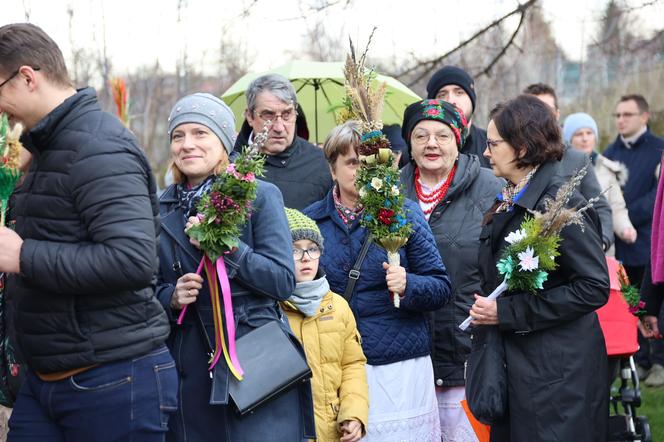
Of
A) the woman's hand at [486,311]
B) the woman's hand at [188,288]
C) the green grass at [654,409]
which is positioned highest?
the woman's hand at [188,288]

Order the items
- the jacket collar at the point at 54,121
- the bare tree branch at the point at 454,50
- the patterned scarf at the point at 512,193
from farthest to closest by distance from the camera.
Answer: the bare tree branch at the point at 454,50 → the patterned scarf at the point at 512,193 → the jacket collar at the point at 54,121

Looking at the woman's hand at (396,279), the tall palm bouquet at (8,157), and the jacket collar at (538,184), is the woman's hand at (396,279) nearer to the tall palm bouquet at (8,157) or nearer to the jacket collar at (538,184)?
the jacket collar at (538,184)

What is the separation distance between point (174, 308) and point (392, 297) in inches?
56.2

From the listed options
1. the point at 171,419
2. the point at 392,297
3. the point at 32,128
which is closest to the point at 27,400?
the point at 171,419

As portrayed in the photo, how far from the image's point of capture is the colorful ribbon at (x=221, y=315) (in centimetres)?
383

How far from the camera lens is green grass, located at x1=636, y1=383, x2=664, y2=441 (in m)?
7.47

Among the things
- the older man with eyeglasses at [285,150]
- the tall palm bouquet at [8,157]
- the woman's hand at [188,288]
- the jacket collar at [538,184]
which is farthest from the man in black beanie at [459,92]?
the tall palm bouquet at [8,157]

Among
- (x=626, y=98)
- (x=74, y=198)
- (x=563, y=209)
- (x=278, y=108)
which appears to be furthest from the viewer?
(x=626, y=98)

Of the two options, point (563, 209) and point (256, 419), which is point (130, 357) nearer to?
point (256, 419)

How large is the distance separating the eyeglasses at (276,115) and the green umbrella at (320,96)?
4.66 ft

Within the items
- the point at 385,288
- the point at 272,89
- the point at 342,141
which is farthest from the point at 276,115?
the point at 385,288

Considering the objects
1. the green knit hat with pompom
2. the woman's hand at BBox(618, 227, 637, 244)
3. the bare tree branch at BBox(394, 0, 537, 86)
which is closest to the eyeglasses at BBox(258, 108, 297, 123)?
the green knit hat with pompom

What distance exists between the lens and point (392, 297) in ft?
16.4

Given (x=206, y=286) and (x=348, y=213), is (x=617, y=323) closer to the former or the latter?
(x=348, y=213)
